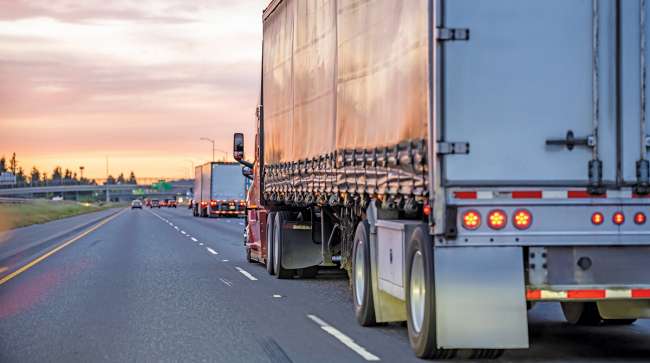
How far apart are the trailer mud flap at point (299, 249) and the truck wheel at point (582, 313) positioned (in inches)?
265

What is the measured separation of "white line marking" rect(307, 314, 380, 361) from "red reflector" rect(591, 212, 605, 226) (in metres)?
2.25

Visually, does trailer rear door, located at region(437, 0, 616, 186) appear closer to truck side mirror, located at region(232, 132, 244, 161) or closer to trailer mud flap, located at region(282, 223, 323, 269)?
trailer mud flap, located at region(282, 223, 323, 269)

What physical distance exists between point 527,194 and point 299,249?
9807 mm

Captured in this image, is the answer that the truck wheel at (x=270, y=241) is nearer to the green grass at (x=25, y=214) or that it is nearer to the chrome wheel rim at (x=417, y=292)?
the chrome wheel rim at (x=417, y=292)

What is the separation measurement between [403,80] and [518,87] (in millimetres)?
1382

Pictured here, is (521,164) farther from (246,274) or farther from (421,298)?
(246,274)

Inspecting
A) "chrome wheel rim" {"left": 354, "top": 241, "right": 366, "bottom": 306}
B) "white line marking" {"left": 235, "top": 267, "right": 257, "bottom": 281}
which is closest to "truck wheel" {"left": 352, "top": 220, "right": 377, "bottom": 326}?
"chrome wheel rim" {"left": 354, "top": 241, "right": 366, "bottom": 306}

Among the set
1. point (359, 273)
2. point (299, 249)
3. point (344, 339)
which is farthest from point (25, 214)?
point (344, 339)

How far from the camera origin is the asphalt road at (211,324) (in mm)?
9812

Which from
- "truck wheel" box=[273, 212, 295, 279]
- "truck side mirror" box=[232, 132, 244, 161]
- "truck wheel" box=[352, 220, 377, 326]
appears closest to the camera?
"truck wheel" box=[352, 220, 377, 326]

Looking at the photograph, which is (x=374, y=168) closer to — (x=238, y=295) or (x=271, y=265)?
(x=238, y=295)

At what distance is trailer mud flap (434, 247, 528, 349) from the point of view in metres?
8.41

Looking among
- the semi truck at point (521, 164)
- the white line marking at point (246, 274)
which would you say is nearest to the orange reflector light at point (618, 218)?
the semi truck at point (521, 164)

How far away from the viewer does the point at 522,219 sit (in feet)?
28.1
